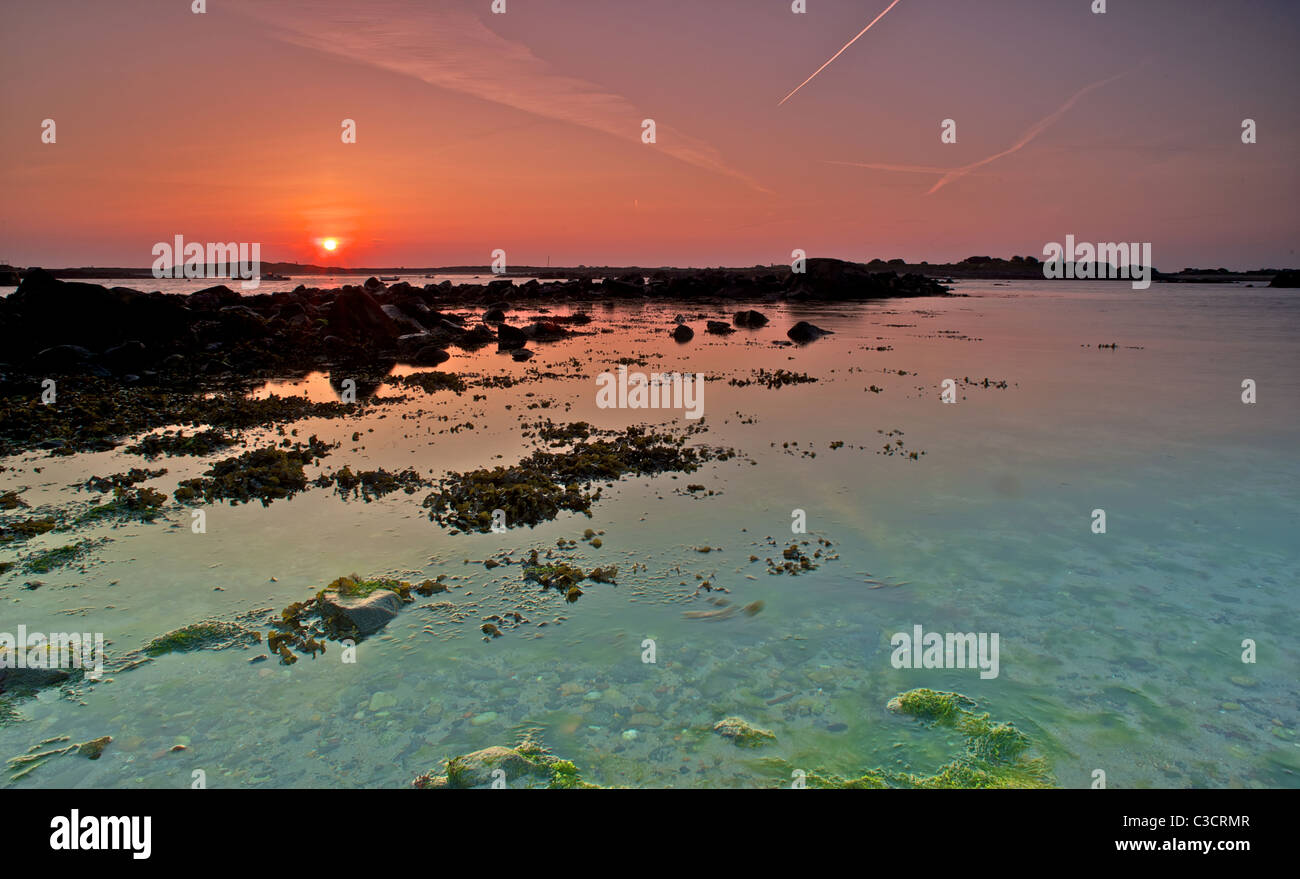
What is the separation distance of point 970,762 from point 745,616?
3.33 meters

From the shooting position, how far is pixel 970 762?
20.4 feet

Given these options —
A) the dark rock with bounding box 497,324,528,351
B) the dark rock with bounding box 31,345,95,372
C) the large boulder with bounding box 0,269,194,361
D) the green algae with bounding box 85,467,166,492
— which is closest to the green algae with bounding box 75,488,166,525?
the green algae with bounding box 85,467,166,492

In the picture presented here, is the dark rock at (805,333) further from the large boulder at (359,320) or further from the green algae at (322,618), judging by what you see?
the green algae at (322,618)

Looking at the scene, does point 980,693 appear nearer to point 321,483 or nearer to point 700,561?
point 700,561

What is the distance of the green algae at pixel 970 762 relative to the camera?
19.5 ft

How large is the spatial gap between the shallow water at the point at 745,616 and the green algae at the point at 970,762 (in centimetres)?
19

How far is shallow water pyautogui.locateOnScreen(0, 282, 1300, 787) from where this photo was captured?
6.41 metres

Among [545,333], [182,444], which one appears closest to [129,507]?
[182,444]

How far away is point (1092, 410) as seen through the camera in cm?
2223

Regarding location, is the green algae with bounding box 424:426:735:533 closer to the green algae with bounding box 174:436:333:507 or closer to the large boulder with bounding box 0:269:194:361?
the green algae with bounding box 174:436:333:507

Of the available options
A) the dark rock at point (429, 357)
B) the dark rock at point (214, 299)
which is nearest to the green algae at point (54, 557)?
the dark rock at point (429, 357)

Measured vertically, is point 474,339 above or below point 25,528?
above

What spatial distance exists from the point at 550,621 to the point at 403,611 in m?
2.11

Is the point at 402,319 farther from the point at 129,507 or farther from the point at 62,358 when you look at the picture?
the point at 129,507
